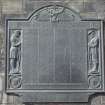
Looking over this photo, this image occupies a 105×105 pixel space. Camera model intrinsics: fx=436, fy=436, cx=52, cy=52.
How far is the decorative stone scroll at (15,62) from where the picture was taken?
959 centimetres

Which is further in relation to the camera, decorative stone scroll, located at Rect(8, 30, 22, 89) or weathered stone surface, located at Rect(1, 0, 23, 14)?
weathered stone surface, located at Rect(1, 0, 23, 14)

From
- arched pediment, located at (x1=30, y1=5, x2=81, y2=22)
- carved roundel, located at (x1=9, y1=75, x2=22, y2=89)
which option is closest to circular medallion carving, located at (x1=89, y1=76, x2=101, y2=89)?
arched pediment, located at (x1=30, y1=5, x2=81, y2=22)

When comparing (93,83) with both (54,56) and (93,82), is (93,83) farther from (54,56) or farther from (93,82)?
(54,56)

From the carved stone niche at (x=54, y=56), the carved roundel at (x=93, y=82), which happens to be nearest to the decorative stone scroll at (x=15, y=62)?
the carved stone niche at (x=54, y=56)

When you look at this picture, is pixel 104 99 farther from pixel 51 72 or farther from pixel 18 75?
pixel 18 75

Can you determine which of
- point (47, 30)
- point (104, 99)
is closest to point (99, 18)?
point (47, 30)

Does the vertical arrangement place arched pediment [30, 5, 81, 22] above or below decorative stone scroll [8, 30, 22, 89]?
above

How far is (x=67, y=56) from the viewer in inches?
380

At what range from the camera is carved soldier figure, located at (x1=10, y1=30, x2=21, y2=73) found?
9.63 m

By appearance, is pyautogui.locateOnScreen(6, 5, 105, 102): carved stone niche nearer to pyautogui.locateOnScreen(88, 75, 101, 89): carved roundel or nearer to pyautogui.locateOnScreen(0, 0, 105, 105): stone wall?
pyautogui.locateOnScreen(88, 75, 101, 89): carved roundel

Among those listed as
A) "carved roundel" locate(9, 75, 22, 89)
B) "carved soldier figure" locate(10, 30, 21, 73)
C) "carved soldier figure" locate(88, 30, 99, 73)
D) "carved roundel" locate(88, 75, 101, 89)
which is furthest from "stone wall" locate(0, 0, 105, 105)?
"carved roundel" locate(88, 75, 101, 89)

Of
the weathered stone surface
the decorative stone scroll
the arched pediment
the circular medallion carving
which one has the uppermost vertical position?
the weathered stone surface

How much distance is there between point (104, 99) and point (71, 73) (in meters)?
0.92

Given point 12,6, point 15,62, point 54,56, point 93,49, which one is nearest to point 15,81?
point 15,62
